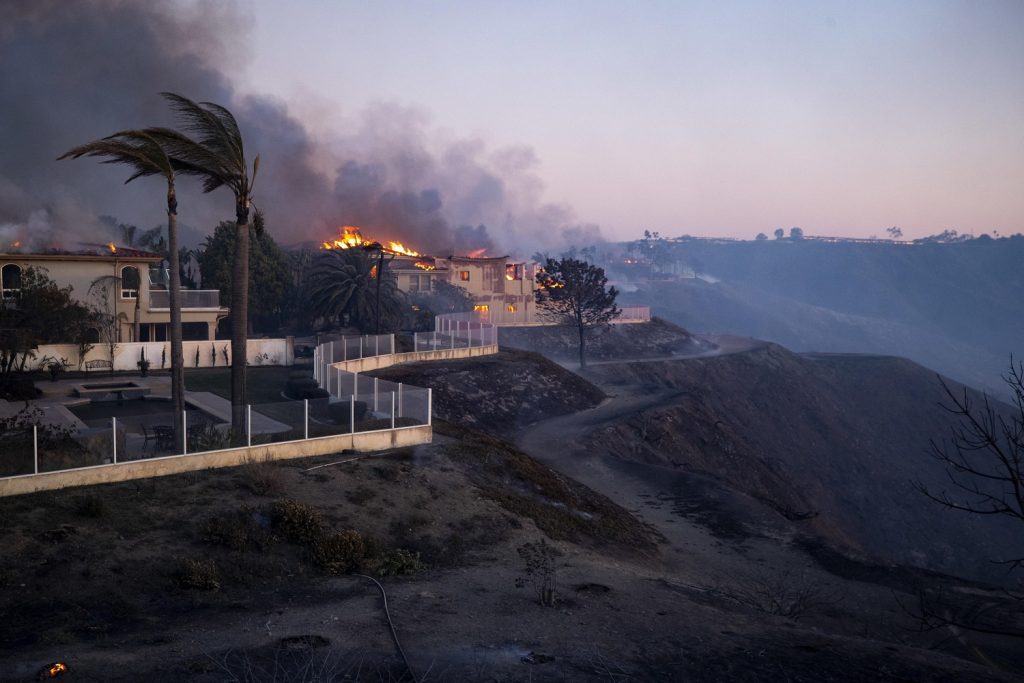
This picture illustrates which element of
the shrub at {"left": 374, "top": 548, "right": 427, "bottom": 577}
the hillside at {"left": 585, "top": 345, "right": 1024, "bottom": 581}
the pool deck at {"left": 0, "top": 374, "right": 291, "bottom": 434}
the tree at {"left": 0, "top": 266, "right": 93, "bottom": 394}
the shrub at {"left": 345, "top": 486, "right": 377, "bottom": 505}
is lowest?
the hillside at {"left": 585, "top": 345, "right": 1024, "bottom": 581}

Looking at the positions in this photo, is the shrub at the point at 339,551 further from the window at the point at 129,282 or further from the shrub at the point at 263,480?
the window at the point at 129,282

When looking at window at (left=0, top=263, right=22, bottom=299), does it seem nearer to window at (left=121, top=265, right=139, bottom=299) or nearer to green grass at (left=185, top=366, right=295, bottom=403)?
window at (left=121, top=265, right=139, bottom=299)

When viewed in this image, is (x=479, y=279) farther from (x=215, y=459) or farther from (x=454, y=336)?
(x=215, y=459)

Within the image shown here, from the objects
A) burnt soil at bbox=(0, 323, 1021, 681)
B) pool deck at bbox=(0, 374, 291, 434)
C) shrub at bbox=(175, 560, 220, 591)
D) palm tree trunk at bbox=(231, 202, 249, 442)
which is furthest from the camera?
palm tree trunk at bbox=(231, 202, 249, 442)

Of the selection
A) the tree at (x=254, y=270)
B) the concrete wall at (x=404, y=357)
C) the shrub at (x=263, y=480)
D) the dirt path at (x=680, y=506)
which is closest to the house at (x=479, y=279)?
the tree at (x=254, y=270)

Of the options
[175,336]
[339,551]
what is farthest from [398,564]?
[175,336]

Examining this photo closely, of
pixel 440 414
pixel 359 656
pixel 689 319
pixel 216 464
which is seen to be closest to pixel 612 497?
pixel 440 414

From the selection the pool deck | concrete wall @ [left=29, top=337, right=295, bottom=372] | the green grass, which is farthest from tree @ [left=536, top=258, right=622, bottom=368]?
the pool deck
